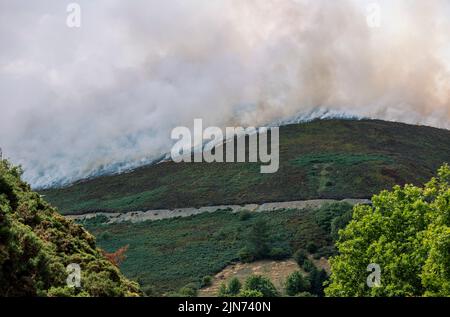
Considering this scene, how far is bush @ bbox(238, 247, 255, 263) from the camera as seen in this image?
88188 millimetres

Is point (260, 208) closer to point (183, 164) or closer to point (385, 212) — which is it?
point (183, 164)

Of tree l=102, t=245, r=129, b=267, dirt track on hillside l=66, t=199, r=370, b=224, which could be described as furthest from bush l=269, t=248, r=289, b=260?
dirt track on hillside l=66, t=199, r=370, b=224

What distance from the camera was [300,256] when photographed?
3324 inches

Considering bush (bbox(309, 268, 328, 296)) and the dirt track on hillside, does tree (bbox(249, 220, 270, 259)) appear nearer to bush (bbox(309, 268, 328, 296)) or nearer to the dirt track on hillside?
bush (bbox(309, 268, 328, 296))

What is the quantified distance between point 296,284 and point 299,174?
7427 cm

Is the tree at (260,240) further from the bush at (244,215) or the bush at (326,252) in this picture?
the bush at (244,215)

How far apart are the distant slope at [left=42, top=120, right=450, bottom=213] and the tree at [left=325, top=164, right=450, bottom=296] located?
8793 centimetres

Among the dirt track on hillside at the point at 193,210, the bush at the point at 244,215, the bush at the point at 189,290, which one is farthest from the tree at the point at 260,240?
the dirt track on hillside at the point at 193,210

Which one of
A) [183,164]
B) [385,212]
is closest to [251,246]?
[385,212]

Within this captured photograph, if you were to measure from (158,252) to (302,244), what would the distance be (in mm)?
23262

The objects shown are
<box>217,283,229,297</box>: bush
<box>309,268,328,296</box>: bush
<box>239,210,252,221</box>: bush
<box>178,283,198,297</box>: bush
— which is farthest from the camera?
<box>239,210,252,221</box>: bush

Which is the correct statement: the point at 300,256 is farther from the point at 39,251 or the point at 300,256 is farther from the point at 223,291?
the point at 39,251

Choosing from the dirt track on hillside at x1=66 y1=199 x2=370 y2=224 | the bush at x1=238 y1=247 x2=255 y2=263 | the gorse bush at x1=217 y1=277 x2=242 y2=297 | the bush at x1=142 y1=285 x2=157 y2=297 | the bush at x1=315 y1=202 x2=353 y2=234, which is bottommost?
the bush at x1=142 y1=285 x2=157 y2=297
